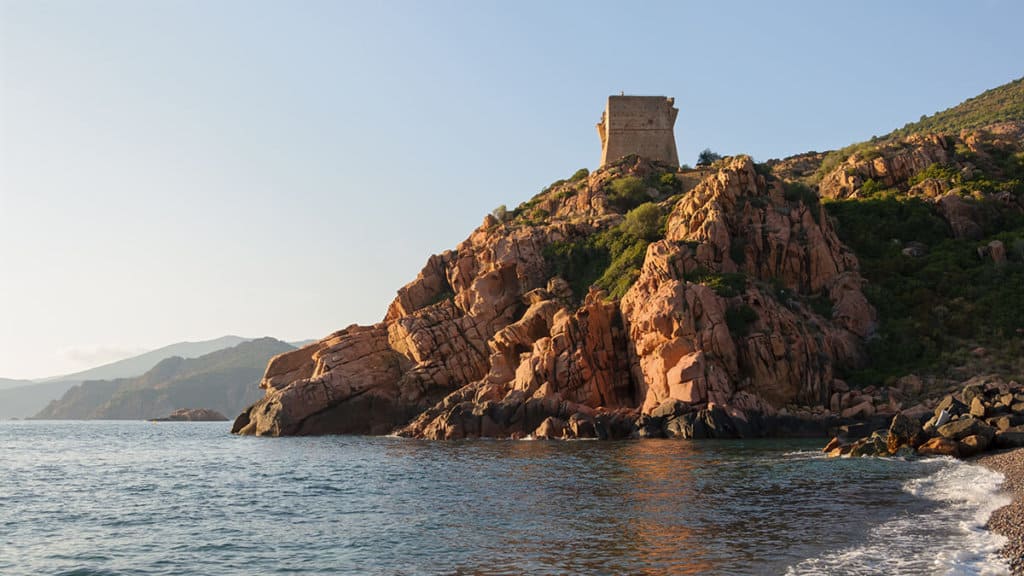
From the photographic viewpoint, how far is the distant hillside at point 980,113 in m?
133

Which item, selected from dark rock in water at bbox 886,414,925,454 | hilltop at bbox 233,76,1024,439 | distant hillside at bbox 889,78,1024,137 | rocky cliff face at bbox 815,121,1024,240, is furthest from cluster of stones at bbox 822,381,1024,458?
distant hillside at bbox 889,78,1024,137

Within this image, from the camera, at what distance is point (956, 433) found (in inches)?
1564

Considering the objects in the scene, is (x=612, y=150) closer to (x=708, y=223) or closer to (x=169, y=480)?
(x=708, y=223)

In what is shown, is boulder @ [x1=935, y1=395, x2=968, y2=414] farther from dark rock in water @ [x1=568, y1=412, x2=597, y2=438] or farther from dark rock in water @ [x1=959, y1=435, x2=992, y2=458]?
dark rock in water @ [x1=568, y1=412, x2=597, y2=438]

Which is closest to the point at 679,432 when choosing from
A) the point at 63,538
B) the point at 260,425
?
the point at 63,538

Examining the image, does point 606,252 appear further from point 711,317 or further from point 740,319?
point 711,317

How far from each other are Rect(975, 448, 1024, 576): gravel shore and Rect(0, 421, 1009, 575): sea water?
1.21 ft

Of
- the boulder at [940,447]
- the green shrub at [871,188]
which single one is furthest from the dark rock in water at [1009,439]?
the green shrub at [871,188]

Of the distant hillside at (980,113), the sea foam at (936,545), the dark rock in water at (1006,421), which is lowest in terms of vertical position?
the sea foam at (936,545)

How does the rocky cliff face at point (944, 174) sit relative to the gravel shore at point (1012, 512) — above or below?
above

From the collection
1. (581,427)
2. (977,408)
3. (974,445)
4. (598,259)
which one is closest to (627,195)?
(598,259)

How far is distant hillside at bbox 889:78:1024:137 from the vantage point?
13300cm

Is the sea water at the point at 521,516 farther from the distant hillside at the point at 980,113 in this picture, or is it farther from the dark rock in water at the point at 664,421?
the distant hillside at the point at 980,113

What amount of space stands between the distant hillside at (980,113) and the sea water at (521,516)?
372ft
